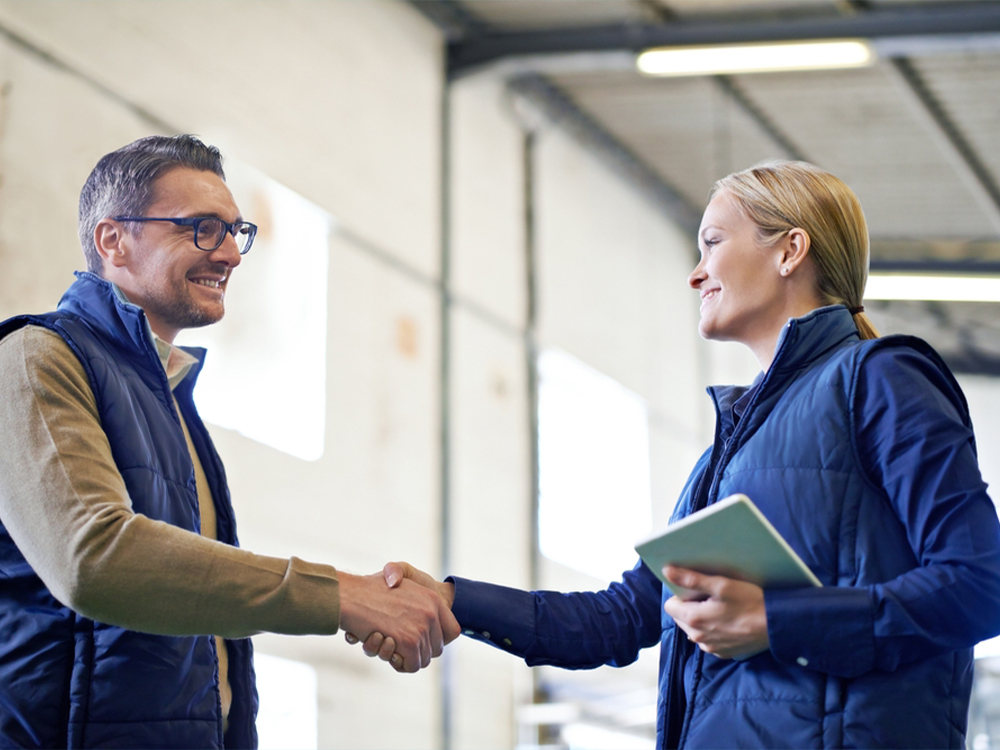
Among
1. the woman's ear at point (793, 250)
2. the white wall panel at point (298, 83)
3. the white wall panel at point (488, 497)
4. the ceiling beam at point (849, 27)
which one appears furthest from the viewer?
the white wall panel at point (488, 497)

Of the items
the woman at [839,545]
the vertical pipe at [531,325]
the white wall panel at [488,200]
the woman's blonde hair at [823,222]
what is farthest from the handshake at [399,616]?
the vertical pipe at [531,325]

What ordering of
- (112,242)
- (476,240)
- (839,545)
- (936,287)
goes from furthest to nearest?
(936,287), (476,240), (112,242), (839,545)

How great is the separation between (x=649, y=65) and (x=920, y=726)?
6340mm

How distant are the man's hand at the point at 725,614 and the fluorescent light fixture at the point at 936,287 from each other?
8.33 meters

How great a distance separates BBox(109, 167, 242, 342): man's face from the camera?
9.07 feet

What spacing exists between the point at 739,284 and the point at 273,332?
432 cm

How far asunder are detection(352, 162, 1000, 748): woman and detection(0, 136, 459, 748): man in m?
0.68

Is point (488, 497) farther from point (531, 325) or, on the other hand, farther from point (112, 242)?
point (112, 242)

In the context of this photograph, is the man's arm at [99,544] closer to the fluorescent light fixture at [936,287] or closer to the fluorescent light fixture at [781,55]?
the fluorescent light fixture at [781,55]

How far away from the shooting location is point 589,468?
975cm

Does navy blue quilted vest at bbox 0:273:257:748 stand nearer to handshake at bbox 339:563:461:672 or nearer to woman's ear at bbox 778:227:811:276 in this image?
handshake at bbox 339:563:461:672

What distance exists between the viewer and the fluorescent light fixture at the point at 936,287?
9859 millimetres

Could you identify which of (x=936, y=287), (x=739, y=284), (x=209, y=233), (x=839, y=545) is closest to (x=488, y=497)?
(x=936, y=287)

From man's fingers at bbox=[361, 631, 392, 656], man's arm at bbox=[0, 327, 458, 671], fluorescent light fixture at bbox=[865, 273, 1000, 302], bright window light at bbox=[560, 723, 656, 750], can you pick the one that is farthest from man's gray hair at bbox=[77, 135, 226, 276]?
fluorescent light fixture at bbox=[865, 273, 1000, 302]
